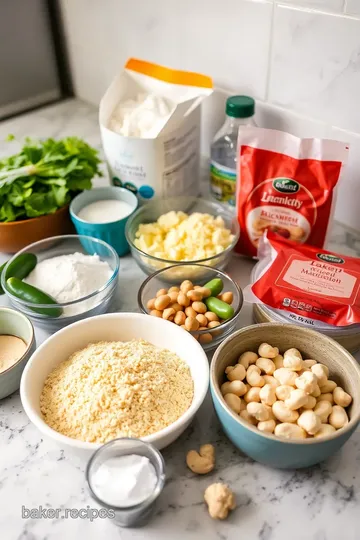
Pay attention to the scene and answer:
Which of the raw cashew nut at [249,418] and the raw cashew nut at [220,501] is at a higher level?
the raw cashew nut at [249,418]

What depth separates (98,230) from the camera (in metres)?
1.00

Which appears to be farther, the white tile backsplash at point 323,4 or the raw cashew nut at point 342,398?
the white tile backsplash at point 323,4

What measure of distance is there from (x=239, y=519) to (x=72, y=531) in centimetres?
20

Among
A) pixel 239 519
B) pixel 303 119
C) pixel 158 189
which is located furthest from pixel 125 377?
pixel 303 119

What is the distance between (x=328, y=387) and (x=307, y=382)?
0.14 feet

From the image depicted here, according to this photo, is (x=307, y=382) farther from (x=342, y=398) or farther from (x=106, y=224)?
(x=106, y=224)

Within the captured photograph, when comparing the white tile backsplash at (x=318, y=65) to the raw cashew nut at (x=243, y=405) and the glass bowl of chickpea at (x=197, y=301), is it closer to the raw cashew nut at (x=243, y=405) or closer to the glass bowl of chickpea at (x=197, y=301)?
the glass bowl of chickpea at (x=197, y=301)

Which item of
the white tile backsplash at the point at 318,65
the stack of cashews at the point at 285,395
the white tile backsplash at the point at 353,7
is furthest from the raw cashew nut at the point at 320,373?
the white tile backsplash at the point at 353,7

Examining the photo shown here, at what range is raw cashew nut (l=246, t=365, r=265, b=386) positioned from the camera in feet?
2.31

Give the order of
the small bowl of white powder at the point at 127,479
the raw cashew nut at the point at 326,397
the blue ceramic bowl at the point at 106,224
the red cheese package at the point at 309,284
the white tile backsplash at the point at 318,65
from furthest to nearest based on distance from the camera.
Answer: the blue ceramic bowl at the point at 106,224, the white tile backsplash at the point at 318,65, the red cheese package at the point at 309,284, the raw cashew nut at the point at 326,397, the small bowl of white powder at the point at 127,479

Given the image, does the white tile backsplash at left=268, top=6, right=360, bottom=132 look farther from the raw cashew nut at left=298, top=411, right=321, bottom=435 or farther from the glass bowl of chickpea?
the raw cashew nut at left=298, top=411, right=321, bottom=435

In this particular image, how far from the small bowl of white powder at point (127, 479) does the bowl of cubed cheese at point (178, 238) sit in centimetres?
37

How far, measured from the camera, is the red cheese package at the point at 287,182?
0.87m

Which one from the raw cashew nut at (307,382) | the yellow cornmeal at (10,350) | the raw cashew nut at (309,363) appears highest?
the raw cashew nut at (307,382)
